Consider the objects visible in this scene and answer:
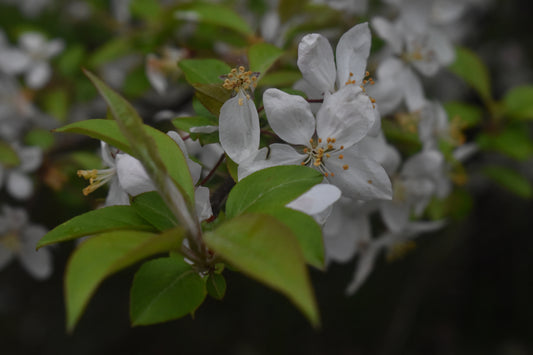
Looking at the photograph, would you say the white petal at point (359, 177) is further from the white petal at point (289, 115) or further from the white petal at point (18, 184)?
the white petal at point (18, 184)

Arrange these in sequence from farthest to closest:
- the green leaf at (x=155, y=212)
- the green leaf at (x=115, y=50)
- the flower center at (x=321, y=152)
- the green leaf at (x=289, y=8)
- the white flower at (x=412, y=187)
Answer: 1. the green leaf at (x=115, y=50)
2. the green leaf at (x=289, y=8)
3. the white flower at (x=412, y=187)
4. the flower center at (x=321, y=152)
5. the green leaf at (x=155, y=212)

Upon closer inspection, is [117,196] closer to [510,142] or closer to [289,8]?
[289,8]

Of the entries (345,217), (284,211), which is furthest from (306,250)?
(345,217)

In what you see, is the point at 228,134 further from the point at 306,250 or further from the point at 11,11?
the point at 11,11

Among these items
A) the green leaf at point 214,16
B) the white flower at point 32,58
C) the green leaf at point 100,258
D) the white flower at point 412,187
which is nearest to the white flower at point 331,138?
the green leaf at point 100,258

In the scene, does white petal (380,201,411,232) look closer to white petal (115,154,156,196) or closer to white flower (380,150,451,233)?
white flower (380,150,451,233)

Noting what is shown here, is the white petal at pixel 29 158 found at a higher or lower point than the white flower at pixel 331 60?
lower
